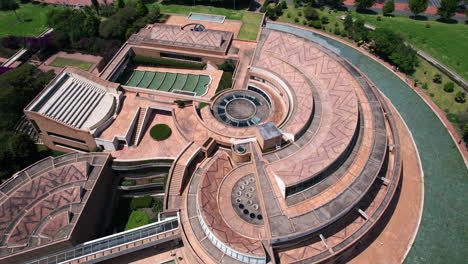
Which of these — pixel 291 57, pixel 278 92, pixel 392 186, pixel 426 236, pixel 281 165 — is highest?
pixel 291 57

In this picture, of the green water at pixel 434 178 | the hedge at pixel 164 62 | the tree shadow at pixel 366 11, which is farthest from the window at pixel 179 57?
the tree shadow at pixel 366 11

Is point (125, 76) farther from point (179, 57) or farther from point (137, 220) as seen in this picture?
point (137, 220)

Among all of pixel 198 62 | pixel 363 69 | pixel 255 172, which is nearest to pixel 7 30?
pixel 198 62

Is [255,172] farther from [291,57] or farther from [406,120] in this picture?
[406,120]

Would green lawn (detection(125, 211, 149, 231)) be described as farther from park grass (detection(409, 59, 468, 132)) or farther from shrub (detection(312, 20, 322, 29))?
shrub (detection(312, 20, 322, 29))

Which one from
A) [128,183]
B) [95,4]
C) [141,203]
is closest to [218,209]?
[141,203]

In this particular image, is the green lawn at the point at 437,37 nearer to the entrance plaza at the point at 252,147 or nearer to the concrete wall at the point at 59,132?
the entrance plaza at the point at 252,147

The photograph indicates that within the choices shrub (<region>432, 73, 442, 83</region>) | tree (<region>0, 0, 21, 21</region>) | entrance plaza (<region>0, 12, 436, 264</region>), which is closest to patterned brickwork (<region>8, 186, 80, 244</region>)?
entrance plaza (<region>0, 12, 436, 264</region>)
